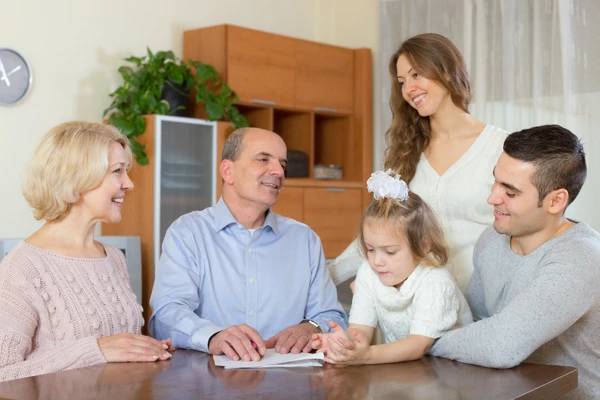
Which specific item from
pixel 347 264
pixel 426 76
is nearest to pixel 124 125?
pixel 347 264

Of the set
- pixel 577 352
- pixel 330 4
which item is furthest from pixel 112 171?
pixel 330 4

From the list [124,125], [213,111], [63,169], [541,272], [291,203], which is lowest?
[541,272]

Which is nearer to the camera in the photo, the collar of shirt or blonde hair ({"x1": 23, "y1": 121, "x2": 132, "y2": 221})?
blonde hair ({"x1": 23, "y1": 121, "x2": 132, "y2": 221})

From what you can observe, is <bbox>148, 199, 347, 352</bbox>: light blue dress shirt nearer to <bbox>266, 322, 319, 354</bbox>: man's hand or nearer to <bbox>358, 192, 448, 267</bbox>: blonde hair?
<bbox>266, 322, 319, 354</bbox>: man's hand

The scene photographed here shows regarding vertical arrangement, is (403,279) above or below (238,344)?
above

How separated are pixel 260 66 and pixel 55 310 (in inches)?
127

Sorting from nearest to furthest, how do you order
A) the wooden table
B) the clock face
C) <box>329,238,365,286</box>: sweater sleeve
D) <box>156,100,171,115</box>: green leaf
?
1. the wooden table
2. <box>329,238,365,286</box>: sweater sleeve
3. the clock face
4. <box>156,100,171,115</box>: green leaf

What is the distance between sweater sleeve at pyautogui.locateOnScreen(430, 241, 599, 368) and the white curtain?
9.06 feet

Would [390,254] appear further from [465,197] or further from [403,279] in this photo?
[465,197]

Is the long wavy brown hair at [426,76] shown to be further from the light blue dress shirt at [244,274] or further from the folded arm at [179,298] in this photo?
the folded arm at [179,298]

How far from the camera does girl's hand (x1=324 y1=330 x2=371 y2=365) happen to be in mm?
1944

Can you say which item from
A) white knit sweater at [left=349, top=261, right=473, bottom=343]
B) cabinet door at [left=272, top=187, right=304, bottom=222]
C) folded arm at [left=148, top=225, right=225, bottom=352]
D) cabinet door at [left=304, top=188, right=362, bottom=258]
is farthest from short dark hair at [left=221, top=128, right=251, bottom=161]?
cabinet door at [left=304, top=188, right=362, bottom=258]

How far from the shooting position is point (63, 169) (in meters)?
2.22

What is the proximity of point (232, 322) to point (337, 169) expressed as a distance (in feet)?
10.2
